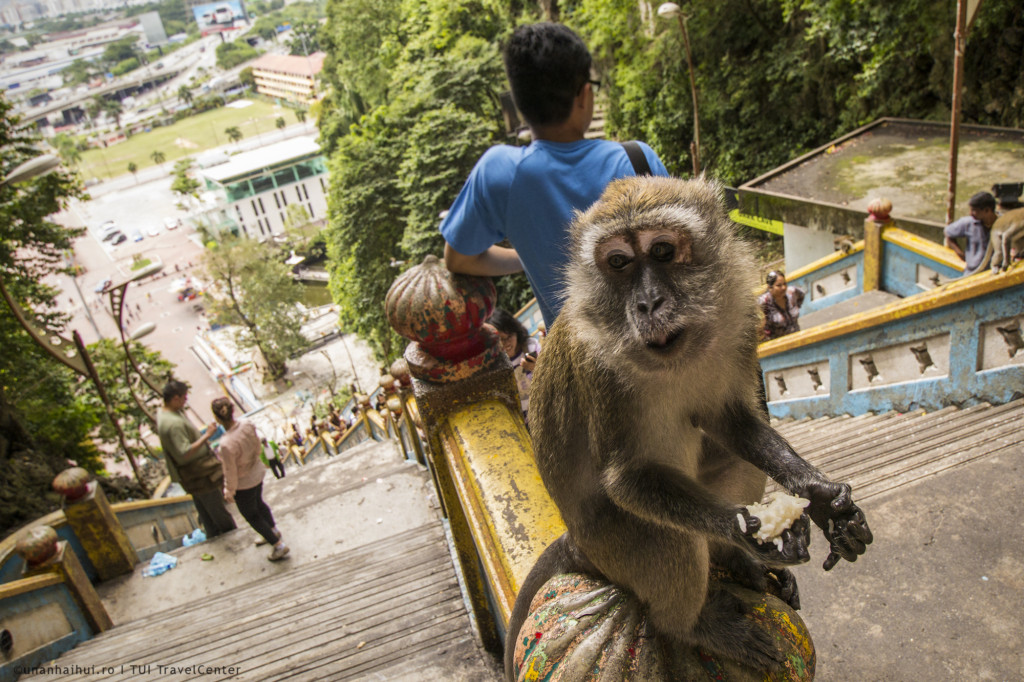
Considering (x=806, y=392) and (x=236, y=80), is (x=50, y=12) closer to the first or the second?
(x=236, y=80)

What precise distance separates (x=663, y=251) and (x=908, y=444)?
3.79 meters

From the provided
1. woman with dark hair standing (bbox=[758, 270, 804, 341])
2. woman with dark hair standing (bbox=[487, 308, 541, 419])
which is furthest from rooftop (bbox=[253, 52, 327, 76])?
woman with dark hair standing (bbox=[487, 308, 541, 419])

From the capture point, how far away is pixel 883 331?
530 cm

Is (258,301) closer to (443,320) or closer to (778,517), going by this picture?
(443,320)

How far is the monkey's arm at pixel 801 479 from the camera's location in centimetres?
150

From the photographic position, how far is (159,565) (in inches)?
228

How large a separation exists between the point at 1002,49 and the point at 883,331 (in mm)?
10295

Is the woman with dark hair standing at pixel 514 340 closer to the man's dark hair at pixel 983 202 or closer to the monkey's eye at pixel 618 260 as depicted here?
the monkey's eye at pixel 618 260

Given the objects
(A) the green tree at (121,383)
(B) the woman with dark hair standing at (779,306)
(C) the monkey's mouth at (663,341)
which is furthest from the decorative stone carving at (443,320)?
(A) the green tree at (121,383)

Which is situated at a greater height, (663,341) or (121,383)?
(663,341)

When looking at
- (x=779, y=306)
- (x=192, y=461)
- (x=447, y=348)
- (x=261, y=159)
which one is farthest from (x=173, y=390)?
(x=261, y=159)

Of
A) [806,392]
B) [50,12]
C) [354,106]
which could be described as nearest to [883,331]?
[806,392]

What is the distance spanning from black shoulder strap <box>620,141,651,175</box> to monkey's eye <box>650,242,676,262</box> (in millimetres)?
661

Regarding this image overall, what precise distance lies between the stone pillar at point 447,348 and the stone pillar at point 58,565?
373 centimetres
